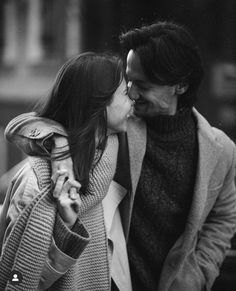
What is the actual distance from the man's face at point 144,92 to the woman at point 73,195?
184 millimetres

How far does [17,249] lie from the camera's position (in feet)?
6.91

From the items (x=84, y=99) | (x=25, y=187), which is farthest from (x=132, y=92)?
(x=25, y=187)

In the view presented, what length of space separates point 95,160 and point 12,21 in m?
11.6

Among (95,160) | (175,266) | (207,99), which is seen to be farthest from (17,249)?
(207,99)

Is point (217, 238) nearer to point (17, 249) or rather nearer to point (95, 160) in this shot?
point (95, 160)

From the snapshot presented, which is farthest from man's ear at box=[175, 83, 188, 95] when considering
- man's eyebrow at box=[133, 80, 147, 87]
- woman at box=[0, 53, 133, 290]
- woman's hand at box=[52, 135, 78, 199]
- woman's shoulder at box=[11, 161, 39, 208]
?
woman's shoulder at box=[11, 161, 39, 208]

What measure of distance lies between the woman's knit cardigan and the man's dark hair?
11.6 inches

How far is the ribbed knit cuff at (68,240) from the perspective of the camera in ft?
6.95

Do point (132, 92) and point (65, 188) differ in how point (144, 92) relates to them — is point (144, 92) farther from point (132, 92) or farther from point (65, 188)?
point (65, 188)

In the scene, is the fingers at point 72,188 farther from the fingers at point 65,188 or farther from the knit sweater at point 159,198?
the knit sweater at point 159,198

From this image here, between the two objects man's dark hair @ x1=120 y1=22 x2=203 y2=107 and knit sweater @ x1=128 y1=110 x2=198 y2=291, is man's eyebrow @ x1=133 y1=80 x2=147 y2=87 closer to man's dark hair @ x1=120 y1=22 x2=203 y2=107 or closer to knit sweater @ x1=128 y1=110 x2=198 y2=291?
man's dark hair @ x1=120 y1=22 x2=203 y2=107

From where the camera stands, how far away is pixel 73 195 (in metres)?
2.08

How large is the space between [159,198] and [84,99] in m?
0.50

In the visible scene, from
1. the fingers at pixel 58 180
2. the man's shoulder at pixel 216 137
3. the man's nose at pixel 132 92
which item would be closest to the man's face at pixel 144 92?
the man's nose at pixel 132 92
